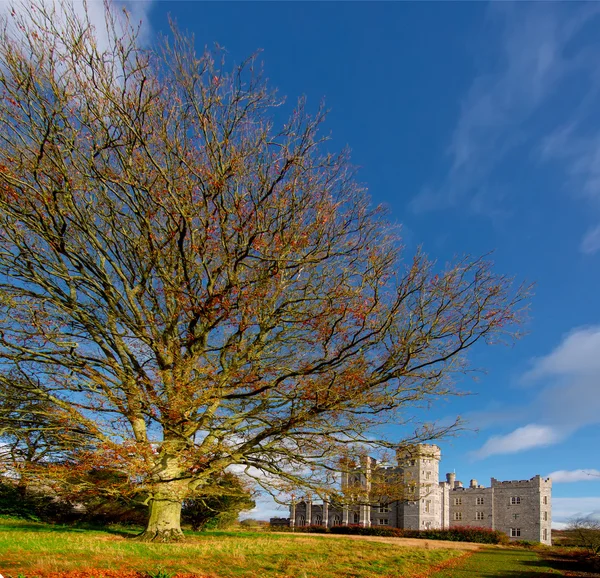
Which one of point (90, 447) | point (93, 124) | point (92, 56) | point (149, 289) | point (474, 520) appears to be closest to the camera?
point (92, 56)

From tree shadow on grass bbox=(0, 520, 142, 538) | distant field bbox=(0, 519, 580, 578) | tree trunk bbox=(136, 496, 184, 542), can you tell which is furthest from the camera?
tree shadow on grass bbox=(0, 520, 142, 538)

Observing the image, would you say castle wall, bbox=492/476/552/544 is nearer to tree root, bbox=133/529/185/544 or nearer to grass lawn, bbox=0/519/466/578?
grass lawn, bbox=0/519/466/578

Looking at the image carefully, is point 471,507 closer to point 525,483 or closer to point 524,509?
point 524,509

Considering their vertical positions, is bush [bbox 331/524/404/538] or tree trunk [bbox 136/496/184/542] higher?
tree trunk [bbox 136/496/184/542]

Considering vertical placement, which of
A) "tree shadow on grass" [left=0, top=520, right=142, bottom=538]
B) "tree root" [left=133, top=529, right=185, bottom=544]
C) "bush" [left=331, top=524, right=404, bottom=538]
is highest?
"tree root" [left=133, top=529, right=185, bottom=544]

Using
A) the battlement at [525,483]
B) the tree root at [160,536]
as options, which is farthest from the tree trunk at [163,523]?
the battlement at [525,483]

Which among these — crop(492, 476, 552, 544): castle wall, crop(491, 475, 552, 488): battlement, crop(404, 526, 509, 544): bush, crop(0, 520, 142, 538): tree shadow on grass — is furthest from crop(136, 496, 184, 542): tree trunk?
crop(491, 475, 552, 488): battlement

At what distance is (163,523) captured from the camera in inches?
532

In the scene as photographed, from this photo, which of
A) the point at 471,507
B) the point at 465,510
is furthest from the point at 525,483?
the point at 465,510

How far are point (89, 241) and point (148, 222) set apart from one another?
2373mm

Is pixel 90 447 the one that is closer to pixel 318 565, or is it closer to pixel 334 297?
pixel 318 565

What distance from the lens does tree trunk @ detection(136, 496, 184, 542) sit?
520 inches

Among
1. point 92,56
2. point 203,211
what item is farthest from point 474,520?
point 92,56

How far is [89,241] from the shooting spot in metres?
13.0
